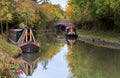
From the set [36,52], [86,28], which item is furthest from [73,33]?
[36,52]

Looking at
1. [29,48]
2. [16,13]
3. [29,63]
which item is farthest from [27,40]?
[16,13]

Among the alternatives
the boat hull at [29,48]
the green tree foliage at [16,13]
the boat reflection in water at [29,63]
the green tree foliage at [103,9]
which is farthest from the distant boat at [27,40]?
the green tree foliage at [103,9]

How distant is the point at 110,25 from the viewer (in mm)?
49844

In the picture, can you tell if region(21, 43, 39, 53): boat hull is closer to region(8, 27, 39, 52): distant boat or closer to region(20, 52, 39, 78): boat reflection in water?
region(8, 27, 39, 52): distant boat

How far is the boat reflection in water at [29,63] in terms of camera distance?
21709 millimetres

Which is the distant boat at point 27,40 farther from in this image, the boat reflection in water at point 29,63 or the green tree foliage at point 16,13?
the green tree foliage at point 16,13

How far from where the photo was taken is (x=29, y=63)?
83.1 feet

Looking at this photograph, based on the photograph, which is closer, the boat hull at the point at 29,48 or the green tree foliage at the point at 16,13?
the boat hull at the point at 29,48

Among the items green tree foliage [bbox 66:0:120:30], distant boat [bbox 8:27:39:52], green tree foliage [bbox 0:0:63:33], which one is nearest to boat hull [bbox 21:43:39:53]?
distant boat [bbox 8:27:39:52]

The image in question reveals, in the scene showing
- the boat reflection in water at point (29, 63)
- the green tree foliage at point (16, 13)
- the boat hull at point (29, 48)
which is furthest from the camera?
the green tree foliage at point (16, 13)

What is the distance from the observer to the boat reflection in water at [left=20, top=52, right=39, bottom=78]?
21709mm

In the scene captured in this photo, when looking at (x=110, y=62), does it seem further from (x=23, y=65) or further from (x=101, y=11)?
(x=101, y=11)

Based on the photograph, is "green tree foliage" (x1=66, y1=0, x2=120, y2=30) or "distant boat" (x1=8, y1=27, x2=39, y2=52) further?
"green tree foliage" (x1=66, y1=0, x2=120, y2=30)

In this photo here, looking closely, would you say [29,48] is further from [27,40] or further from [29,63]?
→ [29,63]
